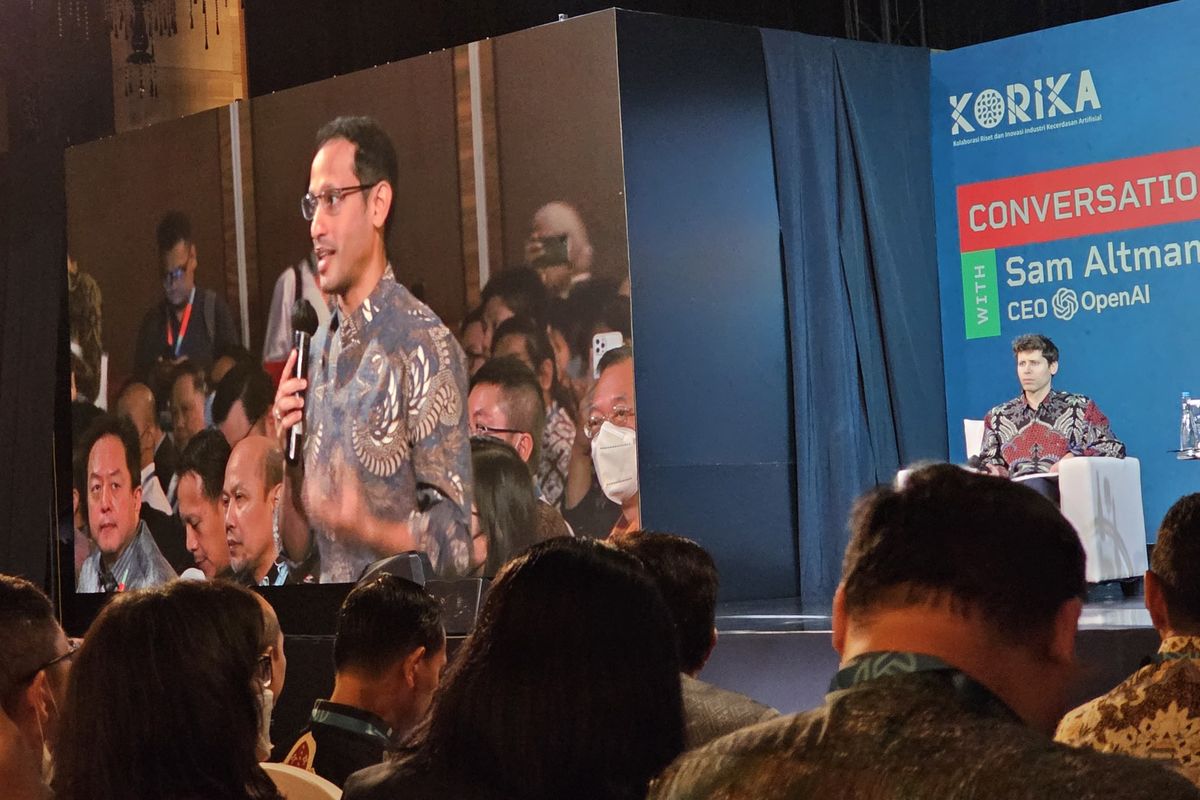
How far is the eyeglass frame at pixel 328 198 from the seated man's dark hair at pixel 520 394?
1280 millimetres

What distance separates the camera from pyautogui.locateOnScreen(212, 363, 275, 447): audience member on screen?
813 centimetres

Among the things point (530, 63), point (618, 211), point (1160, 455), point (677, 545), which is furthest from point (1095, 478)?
point (677, 545)

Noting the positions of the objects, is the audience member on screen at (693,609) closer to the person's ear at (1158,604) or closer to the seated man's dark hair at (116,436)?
the person's ear at (1158,604)

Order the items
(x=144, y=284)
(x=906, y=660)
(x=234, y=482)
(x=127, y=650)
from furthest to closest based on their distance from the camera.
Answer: (x=144, y=284)
(x=234, y=482)
(x=127, y=650)
(x=906, y=660)

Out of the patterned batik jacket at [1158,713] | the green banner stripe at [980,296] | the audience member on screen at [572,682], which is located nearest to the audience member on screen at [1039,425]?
the green banner stripe at [980,296]

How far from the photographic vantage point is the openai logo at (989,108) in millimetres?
7908

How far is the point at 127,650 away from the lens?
5.27ft

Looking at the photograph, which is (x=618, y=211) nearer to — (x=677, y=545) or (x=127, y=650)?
(x=677, y=545)

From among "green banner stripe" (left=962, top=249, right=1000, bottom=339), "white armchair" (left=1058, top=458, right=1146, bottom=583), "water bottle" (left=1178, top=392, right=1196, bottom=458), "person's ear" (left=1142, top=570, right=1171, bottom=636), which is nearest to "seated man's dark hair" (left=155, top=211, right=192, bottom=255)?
"green banner stripe" (left=962, top=249, right=1000, bottom=339)

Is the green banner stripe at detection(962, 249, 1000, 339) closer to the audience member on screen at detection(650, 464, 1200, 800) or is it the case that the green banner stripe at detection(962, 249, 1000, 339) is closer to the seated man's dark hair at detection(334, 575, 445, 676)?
the seated man's dark hair at detection(334, 575, 445, 676)

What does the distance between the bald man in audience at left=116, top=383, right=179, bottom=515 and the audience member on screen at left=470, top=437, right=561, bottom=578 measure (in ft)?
7.21

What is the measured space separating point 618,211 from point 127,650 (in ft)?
17.4

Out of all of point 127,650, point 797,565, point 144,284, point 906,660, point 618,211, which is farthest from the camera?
point 144,284

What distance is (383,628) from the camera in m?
2.78
